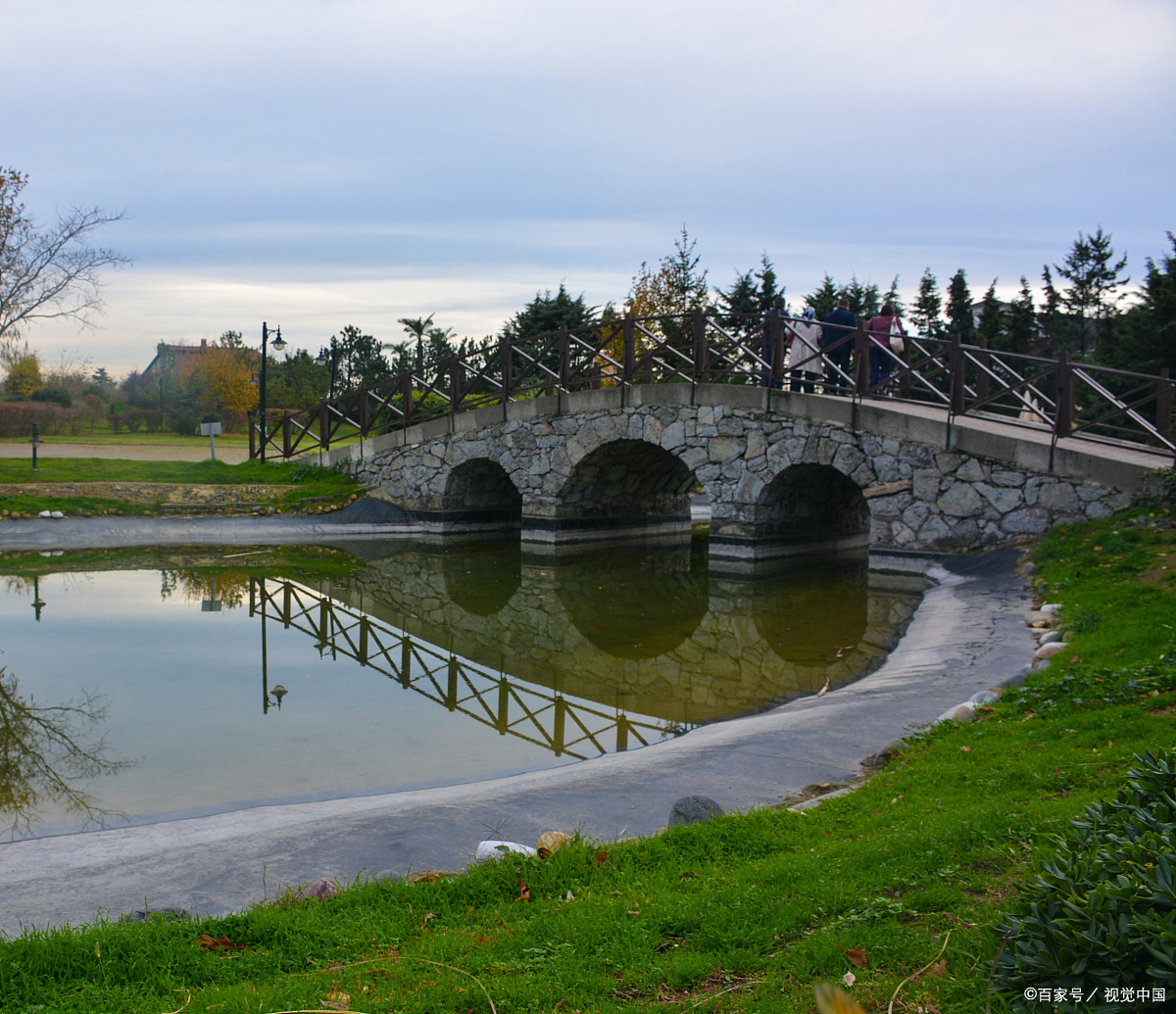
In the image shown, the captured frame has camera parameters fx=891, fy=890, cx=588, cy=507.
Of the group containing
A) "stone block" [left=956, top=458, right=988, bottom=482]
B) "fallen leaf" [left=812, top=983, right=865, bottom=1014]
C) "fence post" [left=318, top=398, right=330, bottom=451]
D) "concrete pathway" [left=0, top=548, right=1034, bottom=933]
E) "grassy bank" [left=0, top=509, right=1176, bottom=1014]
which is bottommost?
"concrete pathway" [left=0, top=548, right=1034, bottom=933]

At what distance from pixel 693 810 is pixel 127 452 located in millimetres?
25570

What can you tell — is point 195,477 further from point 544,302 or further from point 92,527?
point 544,302

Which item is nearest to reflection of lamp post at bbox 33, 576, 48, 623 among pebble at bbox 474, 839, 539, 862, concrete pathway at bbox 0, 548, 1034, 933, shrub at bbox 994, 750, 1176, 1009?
concrete pathway at bbox 0, 548, 1034, 933

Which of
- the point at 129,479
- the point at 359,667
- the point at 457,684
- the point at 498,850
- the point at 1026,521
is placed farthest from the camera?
the point at 129,479

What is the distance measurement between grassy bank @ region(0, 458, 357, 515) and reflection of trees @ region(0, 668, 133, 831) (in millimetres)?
11042

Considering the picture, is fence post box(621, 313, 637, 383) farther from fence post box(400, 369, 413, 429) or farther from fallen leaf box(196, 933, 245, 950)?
fallen leaf box(196, 933, 245, 950)

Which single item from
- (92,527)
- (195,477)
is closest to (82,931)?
(92,527)

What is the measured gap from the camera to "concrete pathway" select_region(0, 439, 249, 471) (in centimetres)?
2334

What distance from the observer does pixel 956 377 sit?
12.5 metres

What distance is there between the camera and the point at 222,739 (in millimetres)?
6719

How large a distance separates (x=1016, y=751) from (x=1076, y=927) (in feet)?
9.36

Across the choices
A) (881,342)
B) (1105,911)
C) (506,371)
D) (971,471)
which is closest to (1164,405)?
(971,471)

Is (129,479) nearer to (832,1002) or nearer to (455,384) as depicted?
(455,384)

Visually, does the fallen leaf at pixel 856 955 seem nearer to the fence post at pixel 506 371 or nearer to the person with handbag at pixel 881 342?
the person with handbag at pixel 881 342
